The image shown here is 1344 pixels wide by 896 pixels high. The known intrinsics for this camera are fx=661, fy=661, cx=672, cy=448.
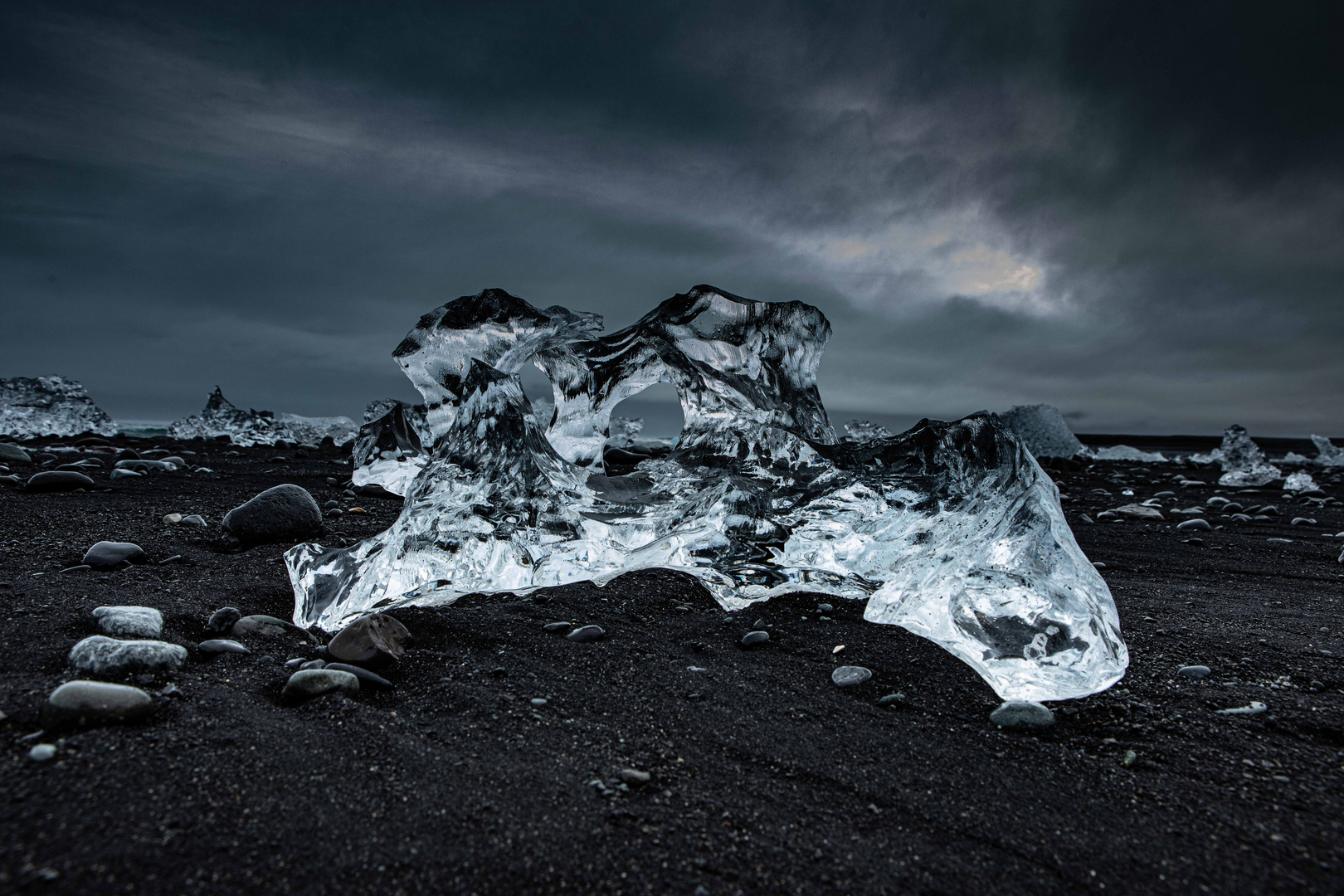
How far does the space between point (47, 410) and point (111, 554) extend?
12.5 m

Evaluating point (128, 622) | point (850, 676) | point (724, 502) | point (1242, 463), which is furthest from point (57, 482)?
point (1242, 463)

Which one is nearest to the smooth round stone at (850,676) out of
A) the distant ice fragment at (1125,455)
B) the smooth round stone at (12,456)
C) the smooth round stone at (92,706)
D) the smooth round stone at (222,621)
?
the smooth round stone at (92,706)

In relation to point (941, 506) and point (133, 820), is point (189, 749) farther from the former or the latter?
point (941, 506)

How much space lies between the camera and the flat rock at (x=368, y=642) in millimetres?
1899

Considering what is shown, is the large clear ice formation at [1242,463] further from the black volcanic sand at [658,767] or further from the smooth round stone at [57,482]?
the smooth round stone at [57,482]

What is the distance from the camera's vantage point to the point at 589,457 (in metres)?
3.83

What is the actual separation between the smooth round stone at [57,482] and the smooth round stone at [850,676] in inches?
184

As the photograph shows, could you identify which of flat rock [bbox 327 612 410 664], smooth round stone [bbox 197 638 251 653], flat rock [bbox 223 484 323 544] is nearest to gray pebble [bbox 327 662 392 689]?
flat rock [bbox 327 612 410 664]

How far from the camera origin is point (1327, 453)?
13.1 metres

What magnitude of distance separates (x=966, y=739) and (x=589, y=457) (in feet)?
8.50

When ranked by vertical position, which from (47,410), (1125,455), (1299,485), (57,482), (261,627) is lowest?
(261,627)

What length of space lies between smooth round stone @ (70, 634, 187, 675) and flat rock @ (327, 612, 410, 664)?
38cm

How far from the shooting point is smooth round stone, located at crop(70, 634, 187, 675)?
1614 millimetres

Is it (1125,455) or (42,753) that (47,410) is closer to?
(42,753)
